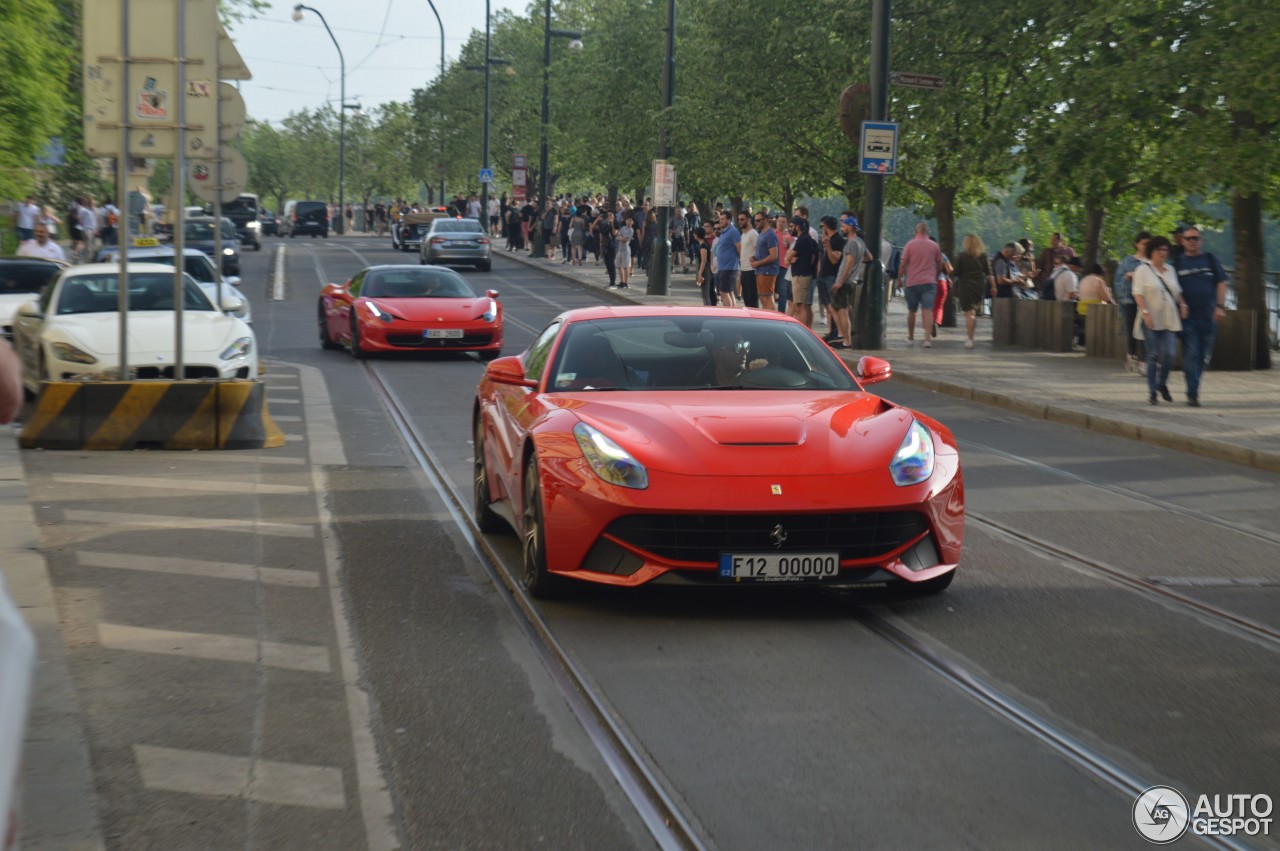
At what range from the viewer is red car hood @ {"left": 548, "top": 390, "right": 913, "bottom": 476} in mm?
7461

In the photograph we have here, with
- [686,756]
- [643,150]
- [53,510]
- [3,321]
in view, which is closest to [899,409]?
[686,756]

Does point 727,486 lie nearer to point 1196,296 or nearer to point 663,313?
point 663,313

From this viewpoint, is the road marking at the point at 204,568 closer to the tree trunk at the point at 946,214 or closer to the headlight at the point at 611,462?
the headlight at the point at 611,462

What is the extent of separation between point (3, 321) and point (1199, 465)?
12.8 m

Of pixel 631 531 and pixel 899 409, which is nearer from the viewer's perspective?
pixel 631 531

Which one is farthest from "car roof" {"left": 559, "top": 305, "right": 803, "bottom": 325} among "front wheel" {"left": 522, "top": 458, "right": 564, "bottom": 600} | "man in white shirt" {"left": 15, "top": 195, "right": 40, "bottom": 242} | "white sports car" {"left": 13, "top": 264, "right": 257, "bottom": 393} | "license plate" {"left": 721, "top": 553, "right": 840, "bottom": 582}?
"man in white shirt" {"left": 15, "top": 195, "right": 40, "bottom": 242}

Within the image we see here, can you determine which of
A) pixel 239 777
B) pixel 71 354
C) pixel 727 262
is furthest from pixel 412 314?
pixel 239 777

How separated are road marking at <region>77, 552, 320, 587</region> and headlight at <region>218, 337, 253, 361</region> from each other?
22.7ft

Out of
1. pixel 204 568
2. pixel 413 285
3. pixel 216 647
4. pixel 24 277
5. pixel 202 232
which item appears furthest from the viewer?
pixel 202 232

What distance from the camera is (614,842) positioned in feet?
15.2

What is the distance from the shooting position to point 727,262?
99.0 ft

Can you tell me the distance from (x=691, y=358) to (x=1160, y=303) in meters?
9.77

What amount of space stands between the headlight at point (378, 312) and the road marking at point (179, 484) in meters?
11.2

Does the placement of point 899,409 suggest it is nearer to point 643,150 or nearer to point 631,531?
point 631,531
